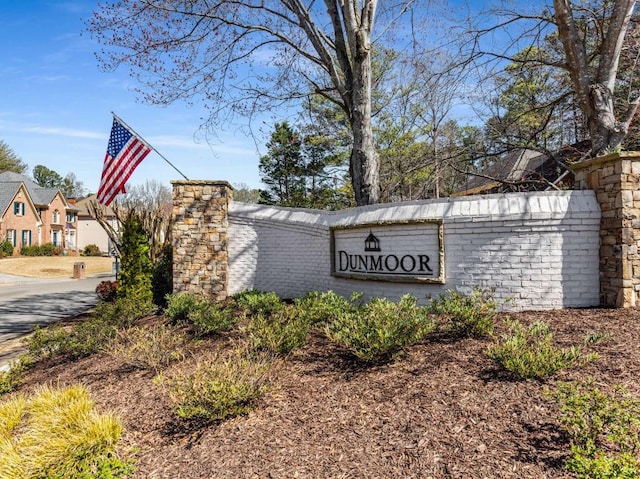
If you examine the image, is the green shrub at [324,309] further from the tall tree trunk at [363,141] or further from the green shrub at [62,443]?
the tall tree trunk at [363,141]

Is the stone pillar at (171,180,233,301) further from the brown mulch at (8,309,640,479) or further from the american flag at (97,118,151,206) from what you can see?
the brown mulch at (8,309,640,479)

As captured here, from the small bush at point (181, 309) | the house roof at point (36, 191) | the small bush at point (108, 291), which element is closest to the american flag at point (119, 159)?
the small bush at point (108, 291)

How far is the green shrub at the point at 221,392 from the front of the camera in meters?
3.51

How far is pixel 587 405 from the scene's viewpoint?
9.18 feet

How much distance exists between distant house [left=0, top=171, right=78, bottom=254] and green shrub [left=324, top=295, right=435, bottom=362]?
39245 millimetres

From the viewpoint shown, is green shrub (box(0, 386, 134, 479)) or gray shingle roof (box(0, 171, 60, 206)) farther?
gray shingle roof (box(0, 171, 60, 206))

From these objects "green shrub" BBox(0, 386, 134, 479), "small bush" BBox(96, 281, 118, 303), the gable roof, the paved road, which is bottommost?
the paved road

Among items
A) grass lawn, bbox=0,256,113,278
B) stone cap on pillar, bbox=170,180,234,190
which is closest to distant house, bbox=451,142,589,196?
stone cap on pillar, bbox=170,180,234,190

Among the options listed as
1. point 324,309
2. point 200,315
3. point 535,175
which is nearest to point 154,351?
point 200,315

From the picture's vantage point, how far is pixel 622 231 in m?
5.10

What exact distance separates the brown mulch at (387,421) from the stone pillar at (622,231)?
0.65m

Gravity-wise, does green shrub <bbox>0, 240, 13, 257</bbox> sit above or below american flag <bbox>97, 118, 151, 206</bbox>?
below

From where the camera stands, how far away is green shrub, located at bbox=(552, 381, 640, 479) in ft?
7.45

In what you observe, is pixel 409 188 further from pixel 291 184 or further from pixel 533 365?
pixel 533 365
